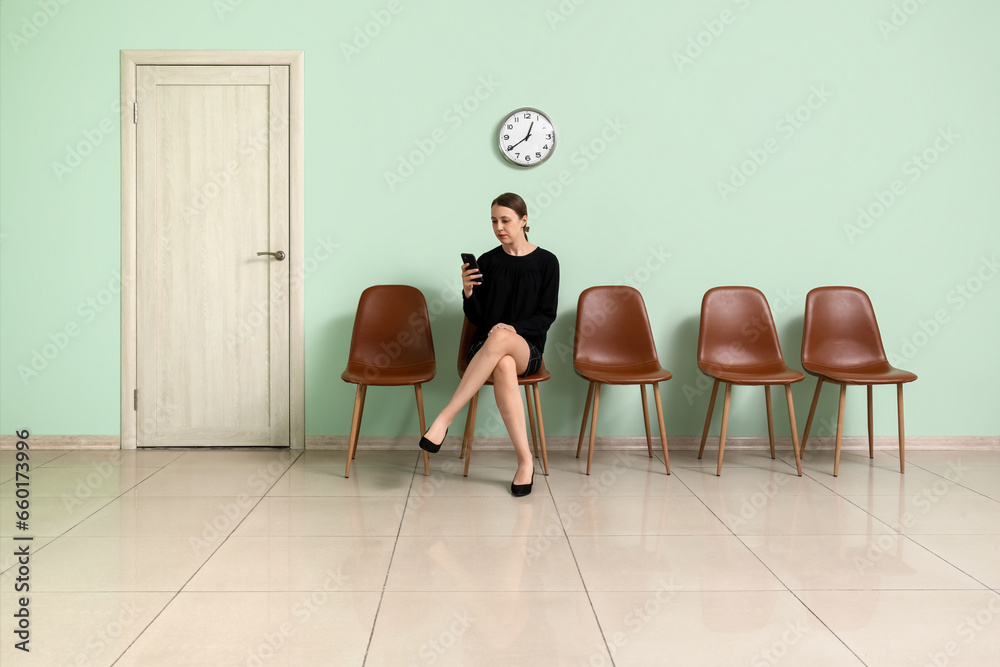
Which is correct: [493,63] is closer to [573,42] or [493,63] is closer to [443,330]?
[573,42]

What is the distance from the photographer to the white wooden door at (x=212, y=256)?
11.5ft

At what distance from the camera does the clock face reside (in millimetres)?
3500

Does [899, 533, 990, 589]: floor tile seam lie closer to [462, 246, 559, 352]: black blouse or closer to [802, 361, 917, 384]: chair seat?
[802, 361, 917, 384]: chair seat

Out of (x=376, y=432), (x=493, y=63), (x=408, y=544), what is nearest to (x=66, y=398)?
(x=376, y=432)

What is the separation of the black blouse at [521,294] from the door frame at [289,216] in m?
0.97

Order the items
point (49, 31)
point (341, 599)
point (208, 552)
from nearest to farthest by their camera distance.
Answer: point (341, 599), point (208, 552), point (49, 31)

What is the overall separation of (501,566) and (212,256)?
231 cm

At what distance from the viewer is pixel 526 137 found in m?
3.50

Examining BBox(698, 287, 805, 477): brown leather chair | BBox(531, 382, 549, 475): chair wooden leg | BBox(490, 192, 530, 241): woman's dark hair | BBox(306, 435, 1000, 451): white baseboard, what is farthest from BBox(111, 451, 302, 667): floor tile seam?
BBox(698, 287, 805, 477): brown leather chair

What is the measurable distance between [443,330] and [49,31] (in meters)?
2.37

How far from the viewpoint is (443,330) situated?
11.8ft

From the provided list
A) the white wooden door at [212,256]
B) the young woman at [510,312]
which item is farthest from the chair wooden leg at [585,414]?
the white wooden door at [212,256]

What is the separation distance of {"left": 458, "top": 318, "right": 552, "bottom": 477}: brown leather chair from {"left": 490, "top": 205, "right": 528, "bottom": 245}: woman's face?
0.48m

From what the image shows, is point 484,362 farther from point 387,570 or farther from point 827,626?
point 827,626
